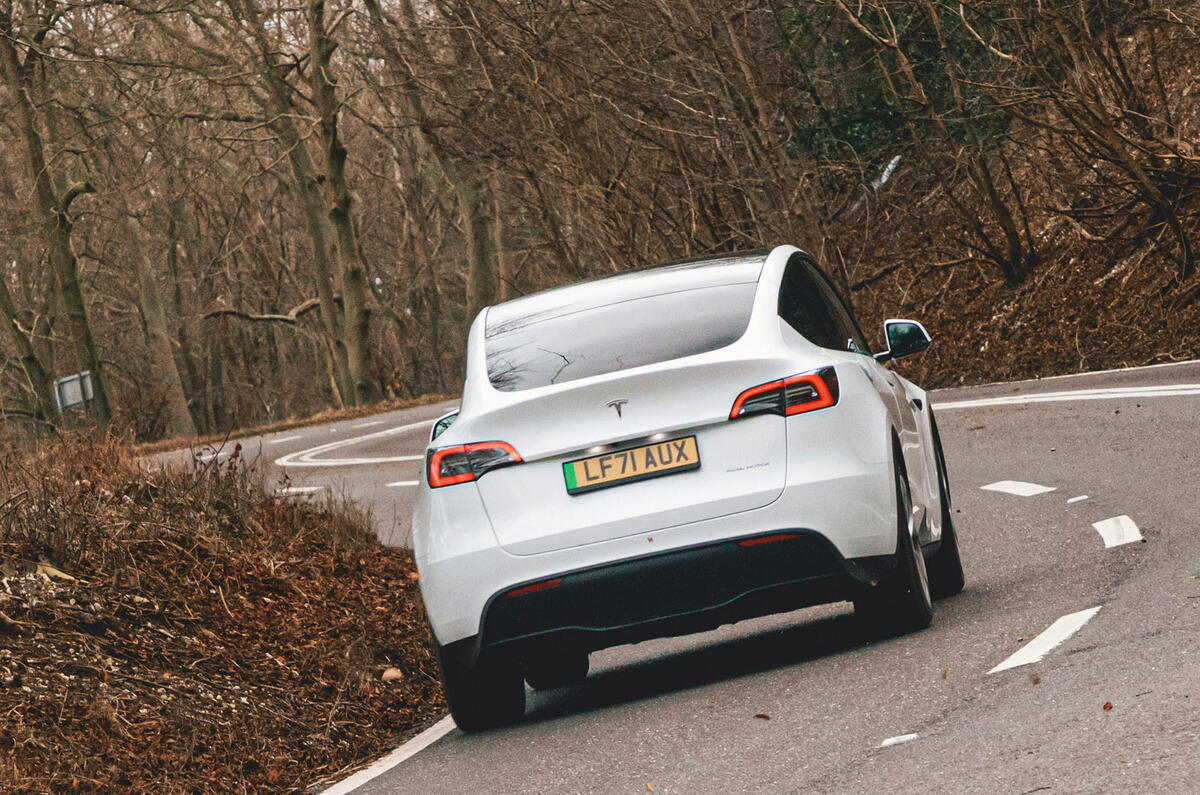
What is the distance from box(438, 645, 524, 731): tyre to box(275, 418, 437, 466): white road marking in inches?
619

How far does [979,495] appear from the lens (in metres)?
12.5

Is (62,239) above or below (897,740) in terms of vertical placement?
above

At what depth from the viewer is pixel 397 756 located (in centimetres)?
738

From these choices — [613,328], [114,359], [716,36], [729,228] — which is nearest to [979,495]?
[613,328]

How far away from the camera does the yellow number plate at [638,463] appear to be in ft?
22.4

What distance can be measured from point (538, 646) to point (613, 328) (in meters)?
1.36

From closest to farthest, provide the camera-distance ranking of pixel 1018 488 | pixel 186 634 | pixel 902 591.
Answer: pixel 902 591, pixel 186 634, pixel 1018 488

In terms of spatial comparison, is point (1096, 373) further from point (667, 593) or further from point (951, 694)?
point (951, 694)

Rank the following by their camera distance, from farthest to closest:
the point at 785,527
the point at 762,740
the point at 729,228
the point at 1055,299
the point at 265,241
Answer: the point at 265,241
the point at 729,228
the point at 1055,299
the point at 785,527
the point at 762,740

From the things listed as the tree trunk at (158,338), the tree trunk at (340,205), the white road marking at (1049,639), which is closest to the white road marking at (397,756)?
the white road marking at (1049,639)

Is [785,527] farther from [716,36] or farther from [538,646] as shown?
[716,36]

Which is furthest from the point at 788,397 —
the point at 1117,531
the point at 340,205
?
the point at 340,205

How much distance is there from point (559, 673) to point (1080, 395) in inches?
369

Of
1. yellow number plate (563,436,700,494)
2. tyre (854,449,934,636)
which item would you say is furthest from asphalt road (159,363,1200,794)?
yellow number plate (563,436,700,494)
